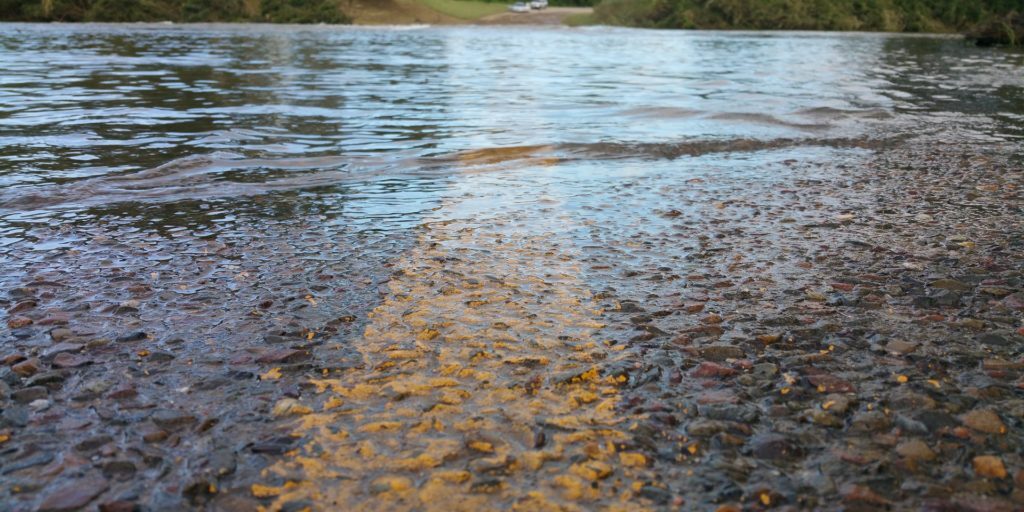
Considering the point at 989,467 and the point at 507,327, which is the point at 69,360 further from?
the point at 989,467

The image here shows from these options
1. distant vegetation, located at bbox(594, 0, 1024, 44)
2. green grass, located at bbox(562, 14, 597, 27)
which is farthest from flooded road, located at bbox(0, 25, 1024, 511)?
distant vegetation, located at bbox(594, 0, 1024, 44)

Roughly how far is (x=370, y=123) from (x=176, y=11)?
148 ft

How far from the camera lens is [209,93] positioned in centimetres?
1068

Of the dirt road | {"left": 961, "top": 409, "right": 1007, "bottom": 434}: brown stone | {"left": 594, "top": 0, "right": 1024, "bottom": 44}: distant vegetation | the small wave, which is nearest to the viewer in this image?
{"left": 961, "top": 409, "right": 1007, "bottom": 434}: brown stone

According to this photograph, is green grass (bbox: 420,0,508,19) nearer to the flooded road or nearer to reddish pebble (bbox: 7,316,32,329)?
the flooded road

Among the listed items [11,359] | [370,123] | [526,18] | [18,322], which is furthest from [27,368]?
[526,18]

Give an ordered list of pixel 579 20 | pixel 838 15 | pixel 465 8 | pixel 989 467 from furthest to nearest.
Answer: pixel 465 8 → pixel 579 20 → pixel 838 15 → pixel 989 467

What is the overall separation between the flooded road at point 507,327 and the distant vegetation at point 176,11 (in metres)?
41.6

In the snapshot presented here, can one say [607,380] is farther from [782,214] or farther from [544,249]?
[782,214]

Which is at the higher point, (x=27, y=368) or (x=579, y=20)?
(x=579, y=20)

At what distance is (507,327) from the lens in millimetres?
→ 2605

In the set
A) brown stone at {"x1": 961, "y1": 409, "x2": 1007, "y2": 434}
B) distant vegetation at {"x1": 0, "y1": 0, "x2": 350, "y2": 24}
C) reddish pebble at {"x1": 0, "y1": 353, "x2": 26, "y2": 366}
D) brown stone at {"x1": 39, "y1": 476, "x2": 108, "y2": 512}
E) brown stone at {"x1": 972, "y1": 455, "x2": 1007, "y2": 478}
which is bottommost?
brown stone at {"x1": 972, "y1": 455, "x2": 1007, "y2": 478}

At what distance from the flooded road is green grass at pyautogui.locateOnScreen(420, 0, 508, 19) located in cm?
5387

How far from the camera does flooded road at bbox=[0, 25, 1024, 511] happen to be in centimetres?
175
